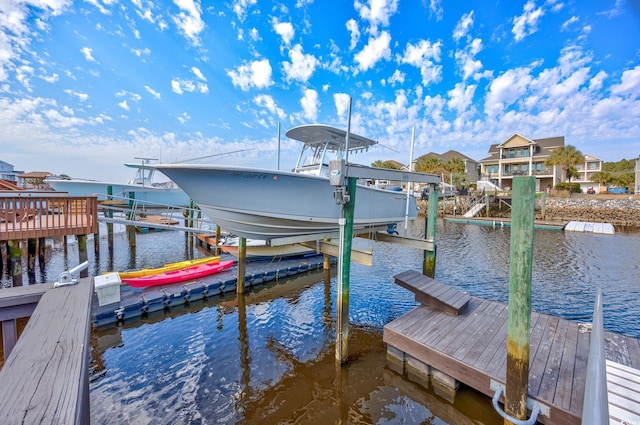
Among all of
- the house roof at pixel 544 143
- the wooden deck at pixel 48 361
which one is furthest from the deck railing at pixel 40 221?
the house roof at pixel 544 143

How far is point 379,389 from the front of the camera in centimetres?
529

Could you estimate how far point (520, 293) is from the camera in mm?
3529

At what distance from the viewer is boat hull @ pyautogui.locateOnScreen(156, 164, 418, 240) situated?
19.8 ft

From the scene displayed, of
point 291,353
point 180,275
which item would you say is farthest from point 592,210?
point 180,275

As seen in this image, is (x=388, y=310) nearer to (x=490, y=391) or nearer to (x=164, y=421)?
(x=490, y=391)

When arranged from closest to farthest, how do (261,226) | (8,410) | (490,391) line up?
1. (8,410)
2. (490,391)
3. (261,226)

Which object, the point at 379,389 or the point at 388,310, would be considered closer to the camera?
the point at 379,389

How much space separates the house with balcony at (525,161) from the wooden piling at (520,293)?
4151 cm

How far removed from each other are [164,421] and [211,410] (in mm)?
710

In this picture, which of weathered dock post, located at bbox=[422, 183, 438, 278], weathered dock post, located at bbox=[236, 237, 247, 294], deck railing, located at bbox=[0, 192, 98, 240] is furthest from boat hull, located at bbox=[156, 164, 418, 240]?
deck railing, located at bbox=[0, 192, 98, 240]

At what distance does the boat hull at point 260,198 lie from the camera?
6.04 metres

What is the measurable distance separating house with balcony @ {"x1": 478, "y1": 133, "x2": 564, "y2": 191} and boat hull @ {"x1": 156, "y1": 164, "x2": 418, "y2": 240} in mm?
40284

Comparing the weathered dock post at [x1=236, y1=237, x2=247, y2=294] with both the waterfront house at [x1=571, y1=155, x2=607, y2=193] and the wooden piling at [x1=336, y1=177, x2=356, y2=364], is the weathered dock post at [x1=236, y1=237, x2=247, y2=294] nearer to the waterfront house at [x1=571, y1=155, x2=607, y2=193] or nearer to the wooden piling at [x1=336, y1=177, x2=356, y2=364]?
the wooden piling at [x1=336, y1=177, x2=356, y2=364]

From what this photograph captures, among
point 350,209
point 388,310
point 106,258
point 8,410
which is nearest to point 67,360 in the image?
point 8,410
